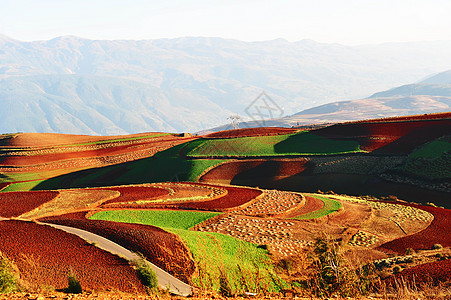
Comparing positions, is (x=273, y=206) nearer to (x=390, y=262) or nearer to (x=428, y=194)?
(x=390, y=262)

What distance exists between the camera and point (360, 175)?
171 feet

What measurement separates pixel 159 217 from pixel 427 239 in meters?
19.6

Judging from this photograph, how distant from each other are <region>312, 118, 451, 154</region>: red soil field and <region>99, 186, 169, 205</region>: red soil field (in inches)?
1275

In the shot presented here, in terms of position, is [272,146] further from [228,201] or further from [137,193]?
[137,193]

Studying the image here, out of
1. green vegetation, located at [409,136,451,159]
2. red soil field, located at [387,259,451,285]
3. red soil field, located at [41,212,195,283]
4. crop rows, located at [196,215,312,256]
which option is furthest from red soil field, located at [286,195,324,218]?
green vegetation, located at [409,136,451,159]

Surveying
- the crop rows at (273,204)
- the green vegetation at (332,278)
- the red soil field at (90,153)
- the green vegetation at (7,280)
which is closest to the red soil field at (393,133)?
the crop rows at (273,204)

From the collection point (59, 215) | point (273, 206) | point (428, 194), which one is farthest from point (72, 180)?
point (428, 194)

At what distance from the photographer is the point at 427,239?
91.7 feet

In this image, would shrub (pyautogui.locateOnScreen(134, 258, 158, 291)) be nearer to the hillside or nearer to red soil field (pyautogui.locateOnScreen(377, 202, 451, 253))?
the hillside

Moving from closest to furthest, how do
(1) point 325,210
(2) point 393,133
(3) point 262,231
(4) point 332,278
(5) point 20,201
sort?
(4) point 332,278, (3) point 262,231, (1) point 325,210, (5) point 20,201, (2) point 393,133

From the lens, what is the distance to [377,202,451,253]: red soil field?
26.5 meters

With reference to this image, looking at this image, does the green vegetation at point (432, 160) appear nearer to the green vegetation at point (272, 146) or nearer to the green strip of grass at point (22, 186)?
the green vegetation at point (272, 146)

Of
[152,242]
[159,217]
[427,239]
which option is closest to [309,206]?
[427,239]

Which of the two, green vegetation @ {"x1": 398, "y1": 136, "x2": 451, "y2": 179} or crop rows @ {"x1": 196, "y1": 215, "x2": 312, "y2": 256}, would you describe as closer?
crop rows @ {"x1": 196, "y1": 215, "x2": 312, "y2": 256}
